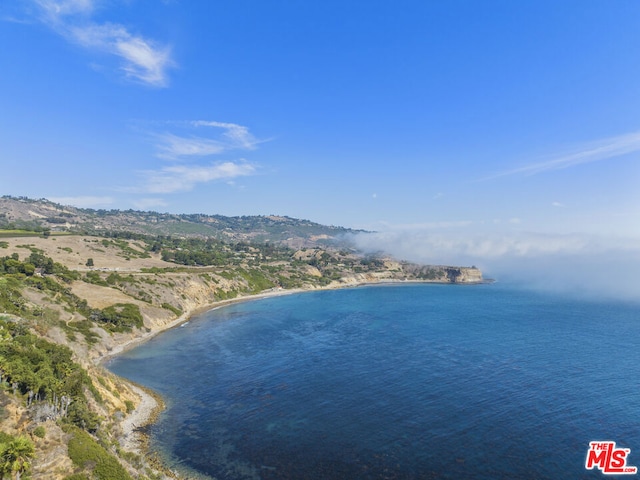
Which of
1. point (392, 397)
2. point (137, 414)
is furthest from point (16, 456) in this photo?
point (392, 397)

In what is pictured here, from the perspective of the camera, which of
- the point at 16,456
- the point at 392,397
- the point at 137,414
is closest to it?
the point at 16,456

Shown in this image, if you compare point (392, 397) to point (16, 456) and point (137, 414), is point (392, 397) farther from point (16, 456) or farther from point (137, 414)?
point (16, 456)

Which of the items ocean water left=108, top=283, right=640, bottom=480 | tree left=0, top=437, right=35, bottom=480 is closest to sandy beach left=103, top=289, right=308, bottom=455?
ocean water left=108, top=283, right=640, bottom=480

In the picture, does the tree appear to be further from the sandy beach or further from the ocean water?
the ocean water

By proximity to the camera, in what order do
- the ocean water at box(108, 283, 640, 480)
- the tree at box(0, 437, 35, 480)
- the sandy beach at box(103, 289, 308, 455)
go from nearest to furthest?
the tree at box(0, 437, 35, 480)
the ocean water at box(108, 283, 640, 480)
the sandy beach at box(103, 289, 308, 455)

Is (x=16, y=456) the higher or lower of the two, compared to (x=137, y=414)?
higher

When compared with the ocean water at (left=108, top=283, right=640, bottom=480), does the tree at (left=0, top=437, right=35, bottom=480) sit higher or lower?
higher

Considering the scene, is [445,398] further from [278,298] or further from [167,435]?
[278,298]

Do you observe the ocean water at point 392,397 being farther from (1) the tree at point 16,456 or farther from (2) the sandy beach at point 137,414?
(1) the tree at point 16,456
